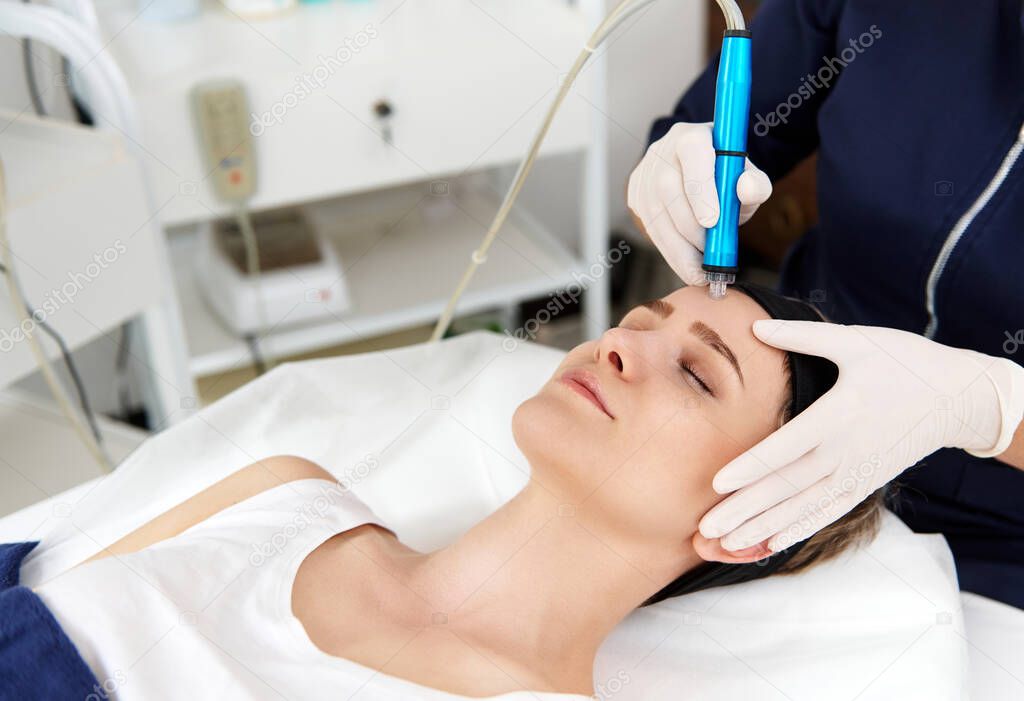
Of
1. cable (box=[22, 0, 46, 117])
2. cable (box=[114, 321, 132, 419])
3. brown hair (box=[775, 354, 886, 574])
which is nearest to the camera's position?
brown hair (box=[775, 354, 886, 574])

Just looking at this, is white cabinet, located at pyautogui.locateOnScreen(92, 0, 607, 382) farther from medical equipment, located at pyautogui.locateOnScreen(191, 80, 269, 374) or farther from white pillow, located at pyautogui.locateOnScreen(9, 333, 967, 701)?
white pillow, located at pyautogui.locateOnScreen(9, 333, 967, 701)

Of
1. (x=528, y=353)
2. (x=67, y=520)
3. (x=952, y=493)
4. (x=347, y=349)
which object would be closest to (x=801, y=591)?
(x=952, y=493)

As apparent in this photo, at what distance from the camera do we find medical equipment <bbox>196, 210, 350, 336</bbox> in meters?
1.98

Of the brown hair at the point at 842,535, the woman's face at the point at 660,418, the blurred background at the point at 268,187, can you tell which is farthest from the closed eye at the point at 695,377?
the blurred background at the point at 268,187

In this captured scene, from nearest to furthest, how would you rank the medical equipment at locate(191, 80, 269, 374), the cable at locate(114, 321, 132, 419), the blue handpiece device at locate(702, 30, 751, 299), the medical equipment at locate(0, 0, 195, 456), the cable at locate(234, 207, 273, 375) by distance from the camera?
1. the blue handpiece device at locate(702, 30, 751, 299)
2. the medical equipment at locate(0, 0, 195, 456)
3. the medical equipment at locate(191, 80, 269, 374)
4. the cable at locate(234, 207, 273, 375)
5. the cable at locate(114, 321, 132, 419)

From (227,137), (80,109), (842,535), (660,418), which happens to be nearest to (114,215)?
(227,137)

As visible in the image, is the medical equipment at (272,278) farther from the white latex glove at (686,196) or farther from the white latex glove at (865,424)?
the white latex glove at (865,424)

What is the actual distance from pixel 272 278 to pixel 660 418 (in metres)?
1.21

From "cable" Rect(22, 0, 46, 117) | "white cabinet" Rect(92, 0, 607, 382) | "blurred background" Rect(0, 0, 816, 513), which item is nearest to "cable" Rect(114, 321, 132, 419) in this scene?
"blurred background" Rect(0, 0, 816, 513)

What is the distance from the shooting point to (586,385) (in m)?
1.06

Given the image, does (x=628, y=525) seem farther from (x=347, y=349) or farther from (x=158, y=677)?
(x=347, y=349)

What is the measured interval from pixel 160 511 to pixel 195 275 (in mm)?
1056

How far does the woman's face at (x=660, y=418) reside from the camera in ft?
3.31

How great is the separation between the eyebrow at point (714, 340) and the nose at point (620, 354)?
0.07 meters
